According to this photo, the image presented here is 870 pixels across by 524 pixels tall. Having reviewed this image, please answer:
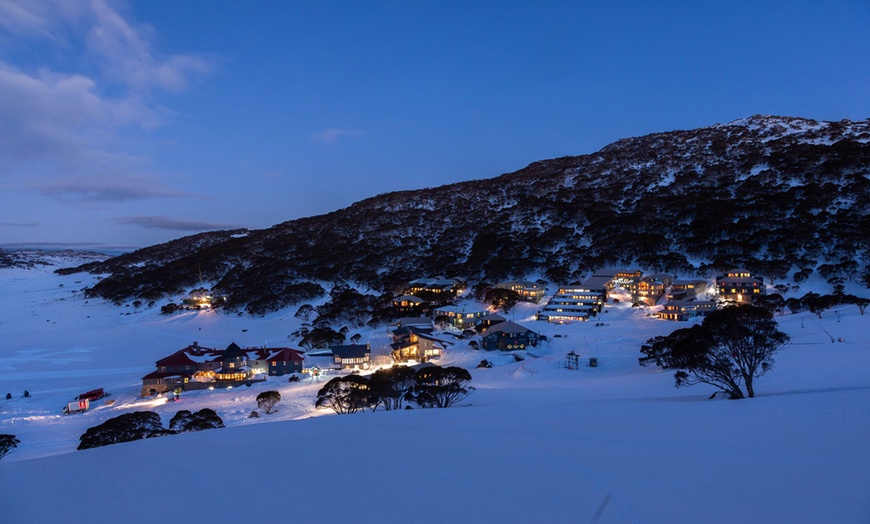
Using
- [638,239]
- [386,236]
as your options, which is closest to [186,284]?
[386,236]

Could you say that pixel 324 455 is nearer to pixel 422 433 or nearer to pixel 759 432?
pixel 422 433

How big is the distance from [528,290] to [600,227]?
34.9 m

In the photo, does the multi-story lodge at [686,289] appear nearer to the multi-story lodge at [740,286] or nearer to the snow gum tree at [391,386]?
the multi-story lodge at [740,286]

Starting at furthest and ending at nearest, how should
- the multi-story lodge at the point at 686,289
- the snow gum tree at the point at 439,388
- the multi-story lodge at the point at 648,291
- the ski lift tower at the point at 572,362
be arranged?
1. the multi-story lodge at the point at 648,291
2. the multi-story lodge at the point at 686,289
3. the ski lift tower at the point at 572,362
4. the snow gum tree at the point at 439,388

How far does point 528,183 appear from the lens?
136m

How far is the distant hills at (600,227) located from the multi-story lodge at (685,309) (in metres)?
13.7

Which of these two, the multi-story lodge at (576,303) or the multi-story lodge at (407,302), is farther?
the multi-story lodge at (407,302)

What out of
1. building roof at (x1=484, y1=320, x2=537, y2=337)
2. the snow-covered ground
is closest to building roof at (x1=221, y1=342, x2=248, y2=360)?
the snow-covered ground

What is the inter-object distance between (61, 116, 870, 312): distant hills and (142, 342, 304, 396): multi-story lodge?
96.2 ft

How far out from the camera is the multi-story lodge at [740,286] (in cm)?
5000

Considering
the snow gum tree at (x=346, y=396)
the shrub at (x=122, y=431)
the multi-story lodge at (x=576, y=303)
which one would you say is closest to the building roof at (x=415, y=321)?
the multi-story lodge at (x=576, y=303)

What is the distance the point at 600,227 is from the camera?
87188 mm

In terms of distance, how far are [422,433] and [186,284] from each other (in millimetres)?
93828

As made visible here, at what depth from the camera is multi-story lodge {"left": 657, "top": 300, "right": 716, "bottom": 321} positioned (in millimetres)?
46656
